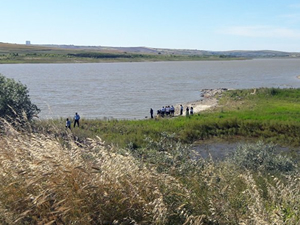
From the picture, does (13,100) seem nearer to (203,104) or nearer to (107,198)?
(107,198)

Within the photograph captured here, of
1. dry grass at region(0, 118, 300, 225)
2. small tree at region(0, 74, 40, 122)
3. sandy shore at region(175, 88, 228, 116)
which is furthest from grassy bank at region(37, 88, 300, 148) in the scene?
dry grass at region(0, 118, 300, 225)

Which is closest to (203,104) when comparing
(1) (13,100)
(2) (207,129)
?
(2) (207,129)

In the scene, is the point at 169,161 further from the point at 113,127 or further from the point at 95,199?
the point at 113,127

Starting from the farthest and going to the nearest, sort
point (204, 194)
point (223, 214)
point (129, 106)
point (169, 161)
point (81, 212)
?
point (129, 106), point (169, 161), point (204, 194), point (223, 214), point (81, 212)

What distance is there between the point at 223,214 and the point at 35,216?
7.35ft

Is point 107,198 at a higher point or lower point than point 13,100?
higher

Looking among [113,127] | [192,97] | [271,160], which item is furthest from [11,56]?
[271,160]

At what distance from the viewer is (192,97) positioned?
5350 cm

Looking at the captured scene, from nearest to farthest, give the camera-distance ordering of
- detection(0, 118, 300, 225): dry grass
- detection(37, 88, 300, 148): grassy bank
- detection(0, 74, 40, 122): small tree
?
detection(0, 118, 300, 225): dry grass < detection(37, 88, 300, 148): grassy bank < detection(0, 74, 40, 122): small tree

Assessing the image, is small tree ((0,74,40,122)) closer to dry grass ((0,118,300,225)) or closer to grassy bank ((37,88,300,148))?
grassy bank ((37,88,300,148))

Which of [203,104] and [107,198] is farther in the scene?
[203,104]

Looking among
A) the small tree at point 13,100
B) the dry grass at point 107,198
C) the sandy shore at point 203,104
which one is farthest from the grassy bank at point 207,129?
the dry grass at point 107,198

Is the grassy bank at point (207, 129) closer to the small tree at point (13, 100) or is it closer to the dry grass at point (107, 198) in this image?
the small tree at point (13, 100)

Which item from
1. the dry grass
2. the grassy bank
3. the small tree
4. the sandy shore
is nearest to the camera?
the dry grass
